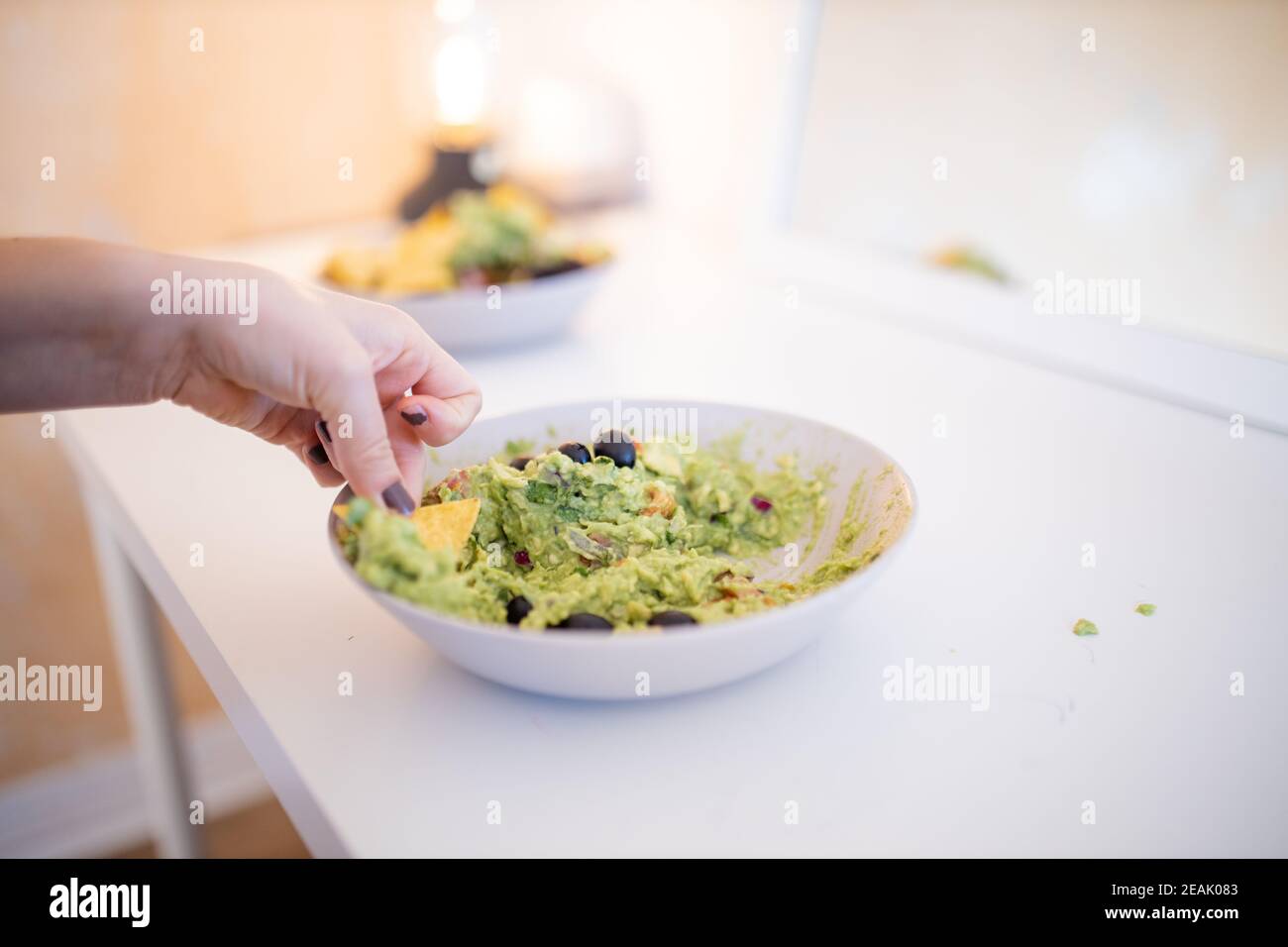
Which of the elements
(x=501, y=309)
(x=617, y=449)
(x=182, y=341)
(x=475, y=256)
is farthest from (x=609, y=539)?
(x=475, y=256)

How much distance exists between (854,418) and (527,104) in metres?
1.39

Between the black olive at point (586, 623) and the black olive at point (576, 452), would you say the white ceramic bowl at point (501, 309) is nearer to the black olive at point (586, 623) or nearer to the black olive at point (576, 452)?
the black olive at point (576, 452)

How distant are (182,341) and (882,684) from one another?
24.7 inches

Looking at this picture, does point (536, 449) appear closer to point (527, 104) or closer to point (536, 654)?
point (536, 654)

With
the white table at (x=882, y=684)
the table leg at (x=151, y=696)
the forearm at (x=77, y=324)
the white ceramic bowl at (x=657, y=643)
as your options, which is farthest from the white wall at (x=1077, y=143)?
the table leg at (x=151, y=696)

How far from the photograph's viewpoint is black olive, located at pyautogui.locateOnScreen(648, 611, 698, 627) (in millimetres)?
739

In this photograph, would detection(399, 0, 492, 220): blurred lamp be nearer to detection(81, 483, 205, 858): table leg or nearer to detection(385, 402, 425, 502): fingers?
detection(81, 483, 205, 858): table leg

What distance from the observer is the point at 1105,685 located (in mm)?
804

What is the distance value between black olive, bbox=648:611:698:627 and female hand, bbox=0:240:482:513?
23 centimetres

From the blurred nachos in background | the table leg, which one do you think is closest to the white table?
the table leg

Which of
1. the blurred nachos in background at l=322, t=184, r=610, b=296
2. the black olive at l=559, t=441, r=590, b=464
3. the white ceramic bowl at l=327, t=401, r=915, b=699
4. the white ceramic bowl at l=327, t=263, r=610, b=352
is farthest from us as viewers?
the blurred nachos in background at l=322, t=184, r=610, b=296

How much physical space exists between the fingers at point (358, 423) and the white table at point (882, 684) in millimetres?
142

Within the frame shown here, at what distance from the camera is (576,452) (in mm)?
912
